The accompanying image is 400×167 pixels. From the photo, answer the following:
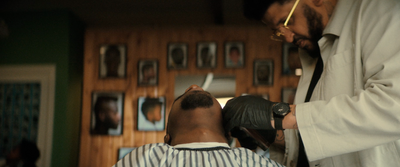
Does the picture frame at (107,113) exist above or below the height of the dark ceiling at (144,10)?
below

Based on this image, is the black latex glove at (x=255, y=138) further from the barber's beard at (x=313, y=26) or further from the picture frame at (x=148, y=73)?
the picture frame at (x=148, y=73)

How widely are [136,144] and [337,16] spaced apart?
11.6 feet

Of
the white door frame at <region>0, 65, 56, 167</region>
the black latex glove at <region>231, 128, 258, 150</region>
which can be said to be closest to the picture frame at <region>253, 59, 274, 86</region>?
the black latex glove at <region>231, 128, 258, 150</region>

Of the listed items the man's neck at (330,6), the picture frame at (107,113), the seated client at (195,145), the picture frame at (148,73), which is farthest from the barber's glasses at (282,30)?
the picture frame at (107,113)

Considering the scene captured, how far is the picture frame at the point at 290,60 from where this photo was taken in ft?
13.5

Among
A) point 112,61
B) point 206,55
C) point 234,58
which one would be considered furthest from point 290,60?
point 112,61

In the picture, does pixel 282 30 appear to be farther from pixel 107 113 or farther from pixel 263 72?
pixel 107 113

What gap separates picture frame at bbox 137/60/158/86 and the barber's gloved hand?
325cm

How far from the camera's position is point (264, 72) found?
13.7 ft

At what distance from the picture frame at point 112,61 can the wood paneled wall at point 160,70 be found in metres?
0.07

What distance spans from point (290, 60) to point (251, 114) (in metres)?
3.28

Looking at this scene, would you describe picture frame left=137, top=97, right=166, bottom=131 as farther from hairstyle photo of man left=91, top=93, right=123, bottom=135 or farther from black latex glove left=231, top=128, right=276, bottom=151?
black latex glove left=231, top=128, right=276, bottom=151

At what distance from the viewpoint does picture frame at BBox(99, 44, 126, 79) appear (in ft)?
14.3

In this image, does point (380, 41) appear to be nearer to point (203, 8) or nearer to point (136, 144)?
point (203, 8)
